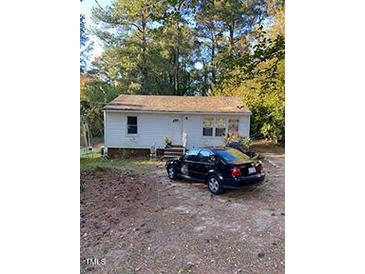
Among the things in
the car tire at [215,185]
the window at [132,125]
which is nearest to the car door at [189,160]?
the car tire at [215,185]

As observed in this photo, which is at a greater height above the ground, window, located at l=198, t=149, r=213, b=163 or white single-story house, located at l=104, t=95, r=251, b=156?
white single-story house, located at l=104, t=95, r=251, b=156

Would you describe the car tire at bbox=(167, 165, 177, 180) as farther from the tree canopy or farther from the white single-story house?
the tree canopy

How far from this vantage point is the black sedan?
1875 mm

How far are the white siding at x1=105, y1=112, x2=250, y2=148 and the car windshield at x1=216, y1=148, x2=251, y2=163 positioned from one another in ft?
0.20

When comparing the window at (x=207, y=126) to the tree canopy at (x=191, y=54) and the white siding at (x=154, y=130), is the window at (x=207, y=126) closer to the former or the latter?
the white siding at (x=154, y=130)

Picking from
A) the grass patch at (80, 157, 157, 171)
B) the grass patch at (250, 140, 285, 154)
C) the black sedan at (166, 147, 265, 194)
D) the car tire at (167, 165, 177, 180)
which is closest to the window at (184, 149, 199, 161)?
the black sedan at (166, 147, 265, 194)

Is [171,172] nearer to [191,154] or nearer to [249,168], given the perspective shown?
[191,154]

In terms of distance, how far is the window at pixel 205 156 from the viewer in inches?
75.7

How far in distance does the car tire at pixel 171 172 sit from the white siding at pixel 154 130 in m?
0.16
